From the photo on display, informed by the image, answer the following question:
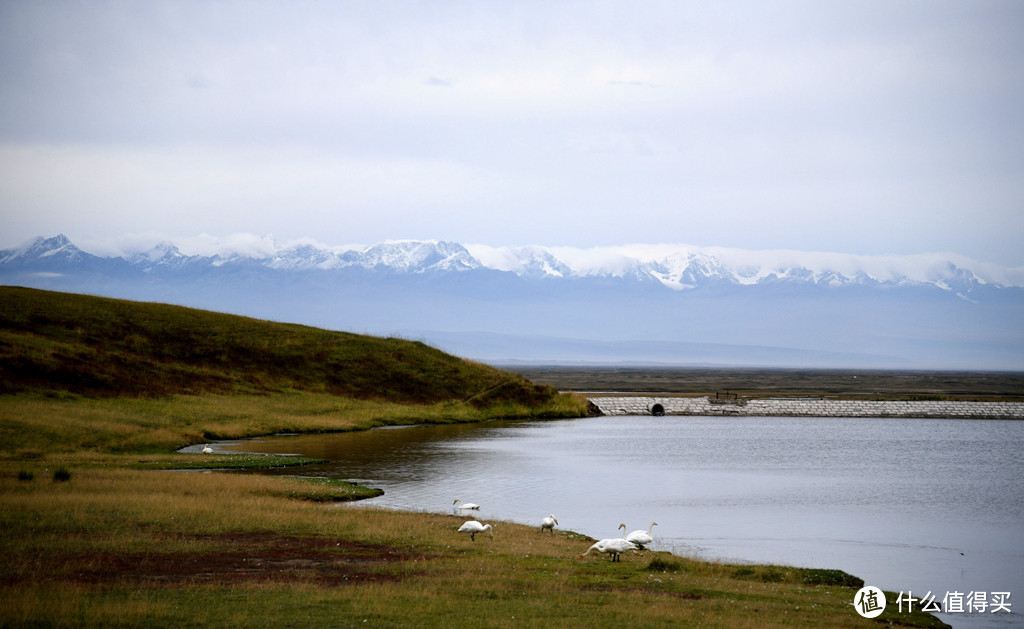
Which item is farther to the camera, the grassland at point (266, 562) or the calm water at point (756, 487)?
the calm water at point (756, 487)

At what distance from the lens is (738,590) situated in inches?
926

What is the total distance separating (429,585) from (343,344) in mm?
93224

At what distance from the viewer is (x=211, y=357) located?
99875 mm

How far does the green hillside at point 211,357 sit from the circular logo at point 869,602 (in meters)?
65.2

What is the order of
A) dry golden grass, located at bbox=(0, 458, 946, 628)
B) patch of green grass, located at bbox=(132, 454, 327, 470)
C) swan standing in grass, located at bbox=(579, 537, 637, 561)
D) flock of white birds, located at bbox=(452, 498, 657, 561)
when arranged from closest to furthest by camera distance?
1. dry golden grass, located at bbox=(0, 458, 946, 628)
2. swan standing in grass, located at bbox=(579, 537, 637, 561)
3. flock of white birds, located at bbox=(452, 498, 657, 561)
4. patch of green grass, located at bbox=(132, 454, 327, 470)

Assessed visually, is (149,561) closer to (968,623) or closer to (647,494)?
(968,623)

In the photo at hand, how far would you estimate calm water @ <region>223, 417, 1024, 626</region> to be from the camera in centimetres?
3194

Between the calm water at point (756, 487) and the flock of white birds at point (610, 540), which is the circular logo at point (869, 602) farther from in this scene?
the flock of white birds at point (610, 540)

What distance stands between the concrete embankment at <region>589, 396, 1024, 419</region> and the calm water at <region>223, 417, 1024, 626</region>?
63.8ft

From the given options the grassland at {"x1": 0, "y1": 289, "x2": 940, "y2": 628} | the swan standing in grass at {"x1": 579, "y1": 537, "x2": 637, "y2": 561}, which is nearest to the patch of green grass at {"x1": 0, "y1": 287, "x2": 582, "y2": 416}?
the grassland at {"x1": 0, "y1": 289, "x2": 940, "y2": 628}

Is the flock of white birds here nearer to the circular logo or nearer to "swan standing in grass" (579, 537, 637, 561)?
"swan standing in grass" (579, 537, 637, 561)

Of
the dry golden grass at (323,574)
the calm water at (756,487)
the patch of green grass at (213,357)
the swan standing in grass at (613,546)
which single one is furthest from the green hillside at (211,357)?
the swan standing in grass at (613,546)

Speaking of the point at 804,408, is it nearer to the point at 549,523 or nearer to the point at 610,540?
the point at 549,523

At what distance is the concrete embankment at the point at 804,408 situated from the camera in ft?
352
